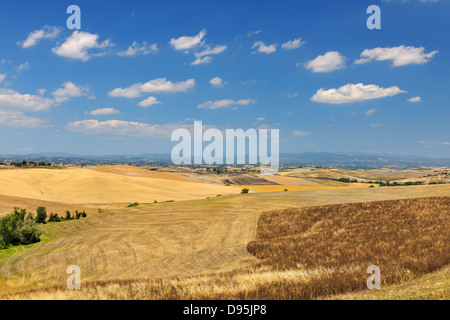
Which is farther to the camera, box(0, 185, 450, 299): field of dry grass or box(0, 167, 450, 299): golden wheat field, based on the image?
box(0, 167, 450, 299): golden wheat field

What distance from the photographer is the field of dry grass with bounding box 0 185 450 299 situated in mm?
12969

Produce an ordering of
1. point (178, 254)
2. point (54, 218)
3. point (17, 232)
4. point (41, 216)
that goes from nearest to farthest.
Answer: point (178, 254), point (17, 232), point (41, 216), point (54, 218)

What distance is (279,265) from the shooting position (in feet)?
61.4

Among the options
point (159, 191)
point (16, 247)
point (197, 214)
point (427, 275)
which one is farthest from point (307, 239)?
point (159, 191)

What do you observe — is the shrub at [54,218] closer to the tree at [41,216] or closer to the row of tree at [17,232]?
the tree at [41,216]

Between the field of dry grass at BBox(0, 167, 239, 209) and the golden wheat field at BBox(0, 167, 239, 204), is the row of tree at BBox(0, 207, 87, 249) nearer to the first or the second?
the field of dry grass at BBox(0, 167, 239, 209)

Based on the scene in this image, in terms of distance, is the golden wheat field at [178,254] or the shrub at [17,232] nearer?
the golden wheat field at [178,254]

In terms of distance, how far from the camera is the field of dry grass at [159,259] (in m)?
13.0

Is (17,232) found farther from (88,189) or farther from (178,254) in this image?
(88,189)

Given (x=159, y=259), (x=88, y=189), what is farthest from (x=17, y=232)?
(x=88, y=189)

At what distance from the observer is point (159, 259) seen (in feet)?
78.7

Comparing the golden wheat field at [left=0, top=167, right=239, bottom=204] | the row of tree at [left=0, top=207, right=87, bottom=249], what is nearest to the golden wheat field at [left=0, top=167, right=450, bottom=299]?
the row of tree at [left=0, top=207, right=87, bottom=249]

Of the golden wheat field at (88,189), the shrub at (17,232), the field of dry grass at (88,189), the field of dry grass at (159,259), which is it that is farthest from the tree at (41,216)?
the golden wheat field at (88,189)

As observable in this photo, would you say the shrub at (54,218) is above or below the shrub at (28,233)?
below
